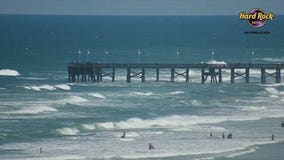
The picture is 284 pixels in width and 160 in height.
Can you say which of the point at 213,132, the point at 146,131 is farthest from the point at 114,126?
the point at 213,132

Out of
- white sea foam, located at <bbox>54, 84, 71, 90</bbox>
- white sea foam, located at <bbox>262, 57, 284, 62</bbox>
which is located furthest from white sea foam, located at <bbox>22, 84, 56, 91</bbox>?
white sea foam, located at <bbox>262, 57, 284, 62</bbox>

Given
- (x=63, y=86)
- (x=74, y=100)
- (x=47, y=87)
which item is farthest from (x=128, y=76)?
(x=74, y=100)

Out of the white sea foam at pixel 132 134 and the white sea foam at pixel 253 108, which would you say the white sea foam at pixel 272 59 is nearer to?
the white sea foam at pixel 253 108

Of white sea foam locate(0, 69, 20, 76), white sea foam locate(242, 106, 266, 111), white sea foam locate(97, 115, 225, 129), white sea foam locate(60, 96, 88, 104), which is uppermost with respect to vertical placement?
white sea foam locate(0, 69, 20, 76)

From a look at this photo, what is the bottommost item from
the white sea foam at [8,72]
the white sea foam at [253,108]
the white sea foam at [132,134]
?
the white sea foam at [132,134]

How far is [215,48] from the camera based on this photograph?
633ft

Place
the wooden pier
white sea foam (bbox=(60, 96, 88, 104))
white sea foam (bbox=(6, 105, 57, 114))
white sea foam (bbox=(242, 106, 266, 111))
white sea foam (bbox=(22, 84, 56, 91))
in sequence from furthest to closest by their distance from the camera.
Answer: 1. the wooden pier
2. white sea foam (bbox=(22, 84, 56, 91))
3. white sea foam (bbox=(60, 96, 88, 104))
4. white sea foam (bbox=(242, 106, 266, 111))
5. white sea foam (bbox=(6, 105, 57, 114))

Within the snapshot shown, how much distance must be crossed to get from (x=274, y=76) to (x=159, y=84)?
53.4 feet

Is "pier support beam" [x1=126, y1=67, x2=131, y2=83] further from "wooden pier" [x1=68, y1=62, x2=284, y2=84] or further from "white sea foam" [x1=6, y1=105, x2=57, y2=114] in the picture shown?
"white sea foam" [x1=6, y1=105, x2=57, y2=114]

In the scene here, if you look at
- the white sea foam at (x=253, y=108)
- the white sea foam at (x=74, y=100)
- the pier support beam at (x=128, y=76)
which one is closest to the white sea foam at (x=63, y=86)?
the pier support beam at (x=128, y=76)

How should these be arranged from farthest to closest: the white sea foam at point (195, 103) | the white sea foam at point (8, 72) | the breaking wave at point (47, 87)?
1. the white sea foam at point (8, 72)
2. the breaking wave at point (47, 87)
3. the white sea foam at point (195, 103)

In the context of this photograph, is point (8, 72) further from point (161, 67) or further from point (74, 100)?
point (74, 100)

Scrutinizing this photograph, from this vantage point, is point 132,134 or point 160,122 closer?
point 132,134

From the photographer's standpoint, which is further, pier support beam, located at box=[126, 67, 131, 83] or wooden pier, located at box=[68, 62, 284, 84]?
pier support beam, located at box=[126, 67, 131, 83]
